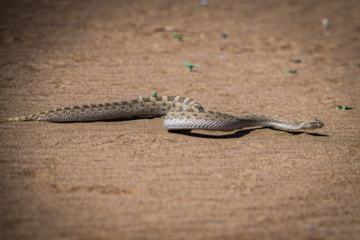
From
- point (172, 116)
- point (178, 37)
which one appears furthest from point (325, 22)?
point (172, 116)

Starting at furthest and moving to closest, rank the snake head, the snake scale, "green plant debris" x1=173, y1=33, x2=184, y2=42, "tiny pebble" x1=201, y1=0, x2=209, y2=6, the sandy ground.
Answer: "tiny pebble" x1=201, y1=0, x2=209, y2=6 → "green plant debris" x1=173, y1=33, x2=184, y2=42 → the snake head → the snake scale → the sandy ground

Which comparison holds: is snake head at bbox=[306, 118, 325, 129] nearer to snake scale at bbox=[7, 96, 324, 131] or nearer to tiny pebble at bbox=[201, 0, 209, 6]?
snake scale at bbox=[7, 96, 324, 131]

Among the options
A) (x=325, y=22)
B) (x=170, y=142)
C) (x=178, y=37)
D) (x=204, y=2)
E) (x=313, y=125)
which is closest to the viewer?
(x=170, y=142)

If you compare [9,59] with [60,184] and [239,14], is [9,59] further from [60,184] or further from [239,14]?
[239,14]

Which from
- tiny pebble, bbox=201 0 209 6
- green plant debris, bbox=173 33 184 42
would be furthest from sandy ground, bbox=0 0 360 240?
tiny pebble, bbox=201 0 209 6

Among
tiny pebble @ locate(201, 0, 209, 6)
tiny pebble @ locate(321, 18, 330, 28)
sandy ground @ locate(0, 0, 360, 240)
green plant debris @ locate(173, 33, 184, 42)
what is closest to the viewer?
sandy ground @ locate(0, 0, 360, 240)

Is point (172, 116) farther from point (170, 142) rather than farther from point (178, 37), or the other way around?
point (178, 37)

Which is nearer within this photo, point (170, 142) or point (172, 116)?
point (170, 142)

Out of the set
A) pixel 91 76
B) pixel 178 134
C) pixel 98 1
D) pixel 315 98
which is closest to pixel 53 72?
pixel 91 76
